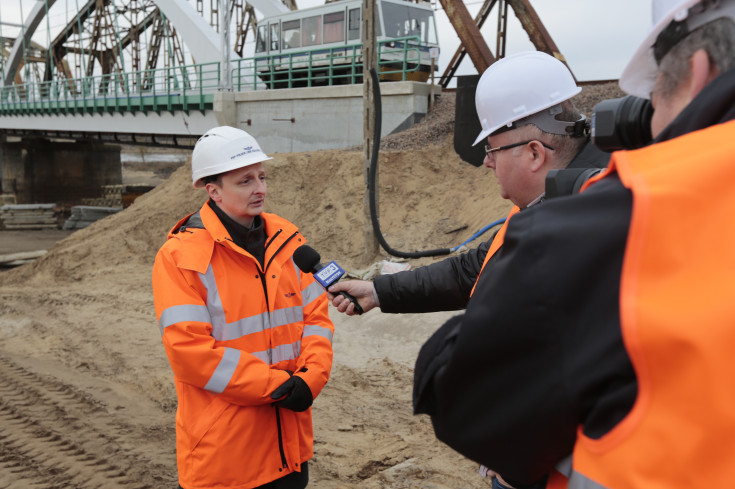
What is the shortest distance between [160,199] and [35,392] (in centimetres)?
923

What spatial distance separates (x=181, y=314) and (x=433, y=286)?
1159 millimetres

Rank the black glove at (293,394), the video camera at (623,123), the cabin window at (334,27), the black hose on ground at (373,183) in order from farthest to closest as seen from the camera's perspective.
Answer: the cabin window at (334,27) < the black hose on ground at (373,183) < the black glove at (293,394) < the video camera at (623,123)

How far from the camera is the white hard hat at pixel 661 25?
1.00m

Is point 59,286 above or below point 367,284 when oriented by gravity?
below

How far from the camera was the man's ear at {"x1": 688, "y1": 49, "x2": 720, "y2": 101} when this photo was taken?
1.00 metres

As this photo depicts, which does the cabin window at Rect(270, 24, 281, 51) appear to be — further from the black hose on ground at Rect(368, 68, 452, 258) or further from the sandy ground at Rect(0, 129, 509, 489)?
the black hose on ground at Rect(368, 68, 452, 258)

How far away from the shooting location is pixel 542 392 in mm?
996

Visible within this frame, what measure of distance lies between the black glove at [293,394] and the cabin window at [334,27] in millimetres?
18472

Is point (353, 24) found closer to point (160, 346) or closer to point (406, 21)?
point (406, 21)

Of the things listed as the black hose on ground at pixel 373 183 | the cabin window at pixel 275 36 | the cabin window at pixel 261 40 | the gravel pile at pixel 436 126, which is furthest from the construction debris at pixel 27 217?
the black hose on ground at pixel 373 183

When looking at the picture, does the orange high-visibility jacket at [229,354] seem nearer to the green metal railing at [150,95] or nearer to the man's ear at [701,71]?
the man's ear at [701,71]

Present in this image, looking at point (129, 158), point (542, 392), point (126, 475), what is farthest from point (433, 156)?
point (129, 158)

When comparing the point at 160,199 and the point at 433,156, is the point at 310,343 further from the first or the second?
the point at 160,199

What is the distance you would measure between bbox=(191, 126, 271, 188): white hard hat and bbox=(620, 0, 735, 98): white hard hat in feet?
6.91
